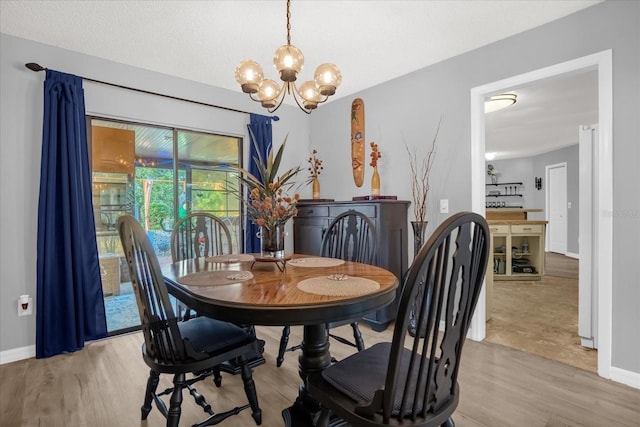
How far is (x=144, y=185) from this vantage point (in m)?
3.27

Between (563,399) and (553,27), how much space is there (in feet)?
8.13

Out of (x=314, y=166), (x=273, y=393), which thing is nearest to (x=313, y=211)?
(x=314, y=166)

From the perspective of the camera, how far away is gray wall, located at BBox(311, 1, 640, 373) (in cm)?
204

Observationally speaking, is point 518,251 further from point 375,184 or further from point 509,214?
point 375,184

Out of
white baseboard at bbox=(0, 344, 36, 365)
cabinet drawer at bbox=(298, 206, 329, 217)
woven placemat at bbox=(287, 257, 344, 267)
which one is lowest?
white baseboard at bbox=(0, 344, 36, 365)

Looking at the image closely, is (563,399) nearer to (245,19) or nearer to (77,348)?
(245,19)

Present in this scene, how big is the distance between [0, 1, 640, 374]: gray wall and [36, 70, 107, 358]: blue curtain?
0.15m

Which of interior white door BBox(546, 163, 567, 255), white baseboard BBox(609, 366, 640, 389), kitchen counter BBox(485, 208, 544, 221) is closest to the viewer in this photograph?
white baseboard BBox(609, 366, 640, 389)

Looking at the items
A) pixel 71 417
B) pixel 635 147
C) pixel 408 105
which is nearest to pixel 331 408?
pixel 71 417

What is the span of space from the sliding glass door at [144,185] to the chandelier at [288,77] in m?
1.26

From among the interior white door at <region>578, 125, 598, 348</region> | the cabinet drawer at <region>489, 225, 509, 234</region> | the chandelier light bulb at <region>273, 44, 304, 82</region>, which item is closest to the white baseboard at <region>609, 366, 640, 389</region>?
the interior white door at <region>578, 125, 598, 348</region>

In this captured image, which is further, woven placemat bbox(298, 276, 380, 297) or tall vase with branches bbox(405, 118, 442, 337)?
tall vase with branches bbox(405, 118, 442, 337)

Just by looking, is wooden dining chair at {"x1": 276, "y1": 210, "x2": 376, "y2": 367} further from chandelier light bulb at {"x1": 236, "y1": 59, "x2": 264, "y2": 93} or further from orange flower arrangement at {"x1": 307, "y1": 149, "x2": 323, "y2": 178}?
orange flower arrangement at {"x1": 307, "y1": 149, "x2": 323, "y2": 178}

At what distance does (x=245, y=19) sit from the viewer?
90.7 inches
